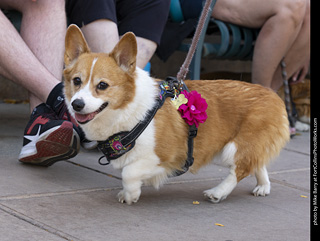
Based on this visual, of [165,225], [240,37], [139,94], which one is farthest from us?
[240,37]

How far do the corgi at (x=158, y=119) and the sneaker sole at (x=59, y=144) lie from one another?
189mm

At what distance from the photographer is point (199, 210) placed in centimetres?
284

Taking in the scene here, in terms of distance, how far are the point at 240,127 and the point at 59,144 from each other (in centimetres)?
106

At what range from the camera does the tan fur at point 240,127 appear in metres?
3.04

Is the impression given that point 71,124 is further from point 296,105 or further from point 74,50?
point 296,105

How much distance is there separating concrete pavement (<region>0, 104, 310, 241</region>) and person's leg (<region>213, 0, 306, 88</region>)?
1.42 meters

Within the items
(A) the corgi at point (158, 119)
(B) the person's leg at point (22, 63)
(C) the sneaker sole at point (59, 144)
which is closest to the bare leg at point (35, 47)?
(B) the person's leg at point (22, 63)

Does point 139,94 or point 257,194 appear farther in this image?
point 257,194

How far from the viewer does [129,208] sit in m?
2.75

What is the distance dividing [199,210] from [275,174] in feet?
3.89

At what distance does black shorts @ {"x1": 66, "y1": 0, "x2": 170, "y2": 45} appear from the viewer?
3846 millimetres

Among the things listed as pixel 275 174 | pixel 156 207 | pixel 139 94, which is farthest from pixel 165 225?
pixel 275 174

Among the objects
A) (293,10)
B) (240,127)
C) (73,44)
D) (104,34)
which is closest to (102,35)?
(104,34)

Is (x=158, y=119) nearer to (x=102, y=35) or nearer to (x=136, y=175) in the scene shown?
(x=136, y=175)
